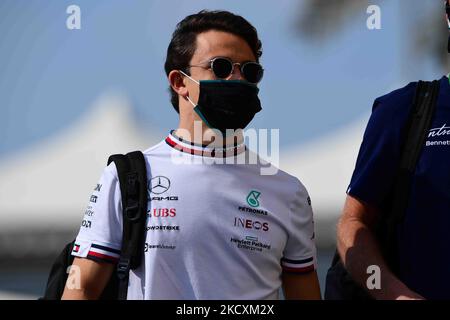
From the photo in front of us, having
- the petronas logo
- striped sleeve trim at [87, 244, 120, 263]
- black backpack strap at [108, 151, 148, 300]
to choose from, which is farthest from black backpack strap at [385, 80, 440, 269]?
striped sleeve trim at [87, 244, 120, 263]

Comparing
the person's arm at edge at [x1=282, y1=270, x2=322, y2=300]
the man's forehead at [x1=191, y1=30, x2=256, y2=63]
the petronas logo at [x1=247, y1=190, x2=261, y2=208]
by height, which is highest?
the man's forehead at [x1=191, y1=30, x2=256, y2=63]

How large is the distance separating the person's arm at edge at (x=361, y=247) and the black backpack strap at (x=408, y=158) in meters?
0.07

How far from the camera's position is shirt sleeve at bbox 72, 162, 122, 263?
343 centimetres

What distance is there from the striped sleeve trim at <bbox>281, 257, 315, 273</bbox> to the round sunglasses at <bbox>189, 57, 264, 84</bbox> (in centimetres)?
69

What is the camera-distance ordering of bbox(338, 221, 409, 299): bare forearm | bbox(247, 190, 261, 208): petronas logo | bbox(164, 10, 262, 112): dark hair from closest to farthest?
bbox(338, 221, 409, 299): bare forearm
bbox(247, 190, 261, 208): petronas logo
bbox(164, 10, 262, 112): dark hair

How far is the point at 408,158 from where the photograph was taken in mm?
3389

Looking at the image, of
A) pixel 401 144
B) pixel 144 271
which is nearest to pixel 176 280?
pixel 144 271

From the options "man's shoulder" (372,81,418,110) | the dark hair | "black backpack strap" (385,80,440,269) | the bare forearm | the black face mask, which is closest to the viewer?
the bare forearm

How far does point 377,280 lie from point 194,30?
1.23m

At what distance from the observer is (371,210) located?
344 cm

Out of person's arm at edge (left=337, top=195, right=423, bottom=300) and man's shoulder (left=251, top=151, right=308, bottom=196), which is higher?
man's shoulder (left=251, top=151, right=308, bottom=196)

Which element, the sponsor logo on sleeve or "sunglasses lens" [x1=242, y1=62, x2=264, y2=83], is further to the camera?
"sunglasses lens" [x1=242, y1=62, x2=264, y2=83]

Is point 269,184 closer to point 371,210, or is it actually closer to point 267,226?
point 267,226

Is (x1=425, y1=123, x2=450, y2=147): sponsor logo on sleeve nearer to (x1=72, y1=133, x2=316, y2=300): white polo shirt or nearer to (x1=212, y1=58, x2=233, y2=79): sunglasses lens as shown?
(x1=72, y1=133, x2=316, y2=300): white polo shirt
